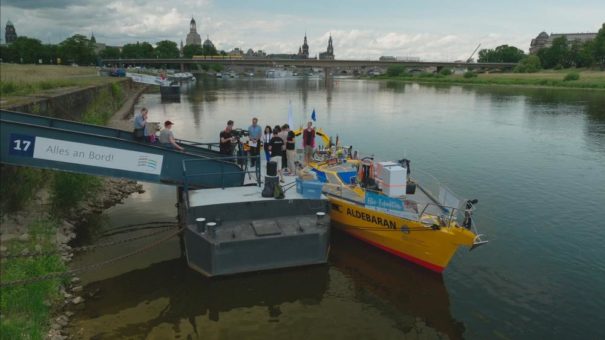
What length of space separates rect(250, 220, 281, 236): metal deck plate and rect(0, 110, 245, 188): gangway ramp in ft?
7.80

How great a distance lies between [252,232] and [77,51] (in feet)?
432

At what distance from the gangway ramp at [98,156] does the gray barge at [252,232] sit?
3.82 feet

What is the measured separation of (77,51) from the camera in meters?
123

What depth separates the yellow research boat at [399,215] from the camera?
40.3ft

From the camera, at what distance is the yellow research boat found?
12.3 metres

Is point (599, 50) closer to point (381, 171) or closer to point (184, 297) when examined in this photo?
point (381, 171)

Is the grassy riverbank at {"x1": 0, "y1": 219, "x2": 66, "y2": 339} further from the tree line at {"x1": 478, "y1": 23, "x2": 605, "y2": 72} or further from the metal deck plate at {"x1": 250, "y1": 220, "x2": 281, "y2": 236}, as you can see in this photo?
the tree line at {"x1": 478, "y1": 23, "x2": 605, "y2": 72}

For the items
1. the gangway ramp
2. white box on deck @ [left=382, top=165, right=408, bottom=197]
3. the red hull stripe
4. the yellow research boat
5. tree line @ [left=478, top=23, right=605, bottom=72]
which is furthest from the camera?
tree line @ [left=478, top=23, right=605, bottom=72]

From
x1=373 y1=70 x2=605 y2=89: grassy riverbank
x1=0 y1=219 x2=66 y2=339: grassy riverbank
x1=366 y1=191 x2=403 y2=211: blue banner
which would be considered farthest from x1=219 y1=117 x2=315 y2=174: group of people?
x1=373 y1=70 x2=605 y2=89: grassy riverbank

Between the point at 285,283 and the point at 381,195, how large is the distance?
3.90 meters

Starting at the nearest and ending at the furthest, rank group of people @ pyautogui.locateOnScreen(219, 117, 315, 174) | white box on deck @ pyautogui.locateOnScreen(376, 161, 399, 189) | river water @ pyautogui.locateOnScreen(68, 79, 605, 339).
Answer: river water @ pyautogui.locateOnScreen(68, 79, 605, 339)
white box on deck @ pyautogui.locateOnScreen(376, 161, 399, 189)
group of people @ pyautogui.locateOnScreen(219, 117, 315, 174)

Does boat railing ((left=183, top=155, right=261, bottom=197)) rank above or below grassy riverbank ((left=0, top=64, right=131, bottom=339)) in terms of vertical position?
above

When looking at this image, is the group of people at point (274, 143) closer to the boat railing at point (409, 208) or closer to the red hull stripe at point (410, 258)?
the boat railing at point (409, 208)

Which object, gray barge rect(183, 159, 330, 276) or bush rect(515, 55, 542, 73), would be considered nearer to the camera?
gray barge rect(183, 159, 330, 276)
